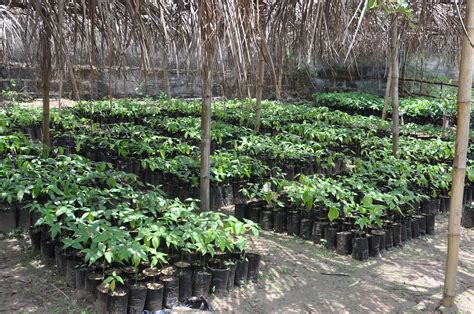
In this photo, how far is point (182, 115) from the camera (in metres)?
9.70

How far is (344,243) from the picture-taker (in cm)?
396

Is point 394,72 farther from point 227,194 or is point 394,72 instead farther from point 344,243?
point 344,243

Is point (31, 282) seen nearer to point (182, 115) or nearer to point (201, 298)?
point (201, 298)

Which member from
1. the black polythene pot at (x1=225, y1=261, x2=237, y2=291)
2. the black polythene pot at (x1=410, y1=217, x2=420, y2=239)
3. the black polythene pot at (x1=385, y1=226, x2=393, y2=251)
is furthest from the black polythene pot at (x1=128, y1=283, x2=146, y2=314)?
the black polythene pot at (x1=410, y1=217, x2=420, y2=239)

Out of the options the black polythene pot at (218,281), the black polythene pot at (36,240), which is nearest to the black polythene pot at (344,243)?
the black polythene pot at (218,281)

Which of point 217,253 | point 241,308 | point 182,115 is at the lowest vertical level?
point 241,308

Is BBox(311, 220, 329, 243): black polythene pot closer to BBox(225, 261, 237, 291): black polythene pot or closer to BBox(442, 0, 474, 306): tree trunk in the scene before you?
BBox(225, 261, 237, 291): black polythene pot

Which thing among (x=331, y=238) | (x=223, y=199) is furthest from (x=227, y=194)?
(x=331, y=238)

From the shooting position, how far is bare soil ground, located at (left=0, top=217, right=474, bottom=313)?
300 centimetres

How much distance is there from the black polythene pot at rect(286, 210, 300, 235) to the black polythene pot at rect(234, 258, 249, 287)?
1.11 m

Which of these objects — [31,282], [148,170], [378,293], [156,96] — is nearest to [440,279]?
[378,293]

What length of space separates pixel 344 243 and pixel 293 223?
1.76 feet

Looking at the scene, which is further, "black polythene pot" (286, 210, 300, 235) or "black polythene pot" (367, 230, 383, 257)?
"black polythene pot" (286, 210, 300, 235)

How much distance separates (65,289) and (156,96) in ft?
33.0
